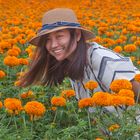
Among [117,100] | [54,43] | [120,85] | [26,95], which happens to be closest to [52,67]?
[26,95]

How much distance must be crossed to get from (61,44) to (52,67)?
43 centimetres

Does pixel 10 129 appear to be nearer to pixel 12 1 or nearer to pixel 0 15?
pixel 0 15

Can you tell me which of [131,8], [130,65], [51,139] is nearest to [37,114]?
[51,139]

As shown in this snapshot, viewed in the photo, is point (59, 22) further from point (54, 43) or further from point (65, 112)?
point (65, 112)

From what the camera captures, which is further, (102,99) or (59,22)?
(59,22)

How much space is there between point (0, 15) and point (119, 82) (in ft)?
26.6

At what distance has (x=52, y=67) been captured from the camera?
439cm

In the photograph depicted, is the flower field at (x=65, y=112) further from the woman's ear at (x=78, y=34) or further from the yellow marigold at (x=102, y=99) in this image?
the woman's ear at (x=78, y=34)

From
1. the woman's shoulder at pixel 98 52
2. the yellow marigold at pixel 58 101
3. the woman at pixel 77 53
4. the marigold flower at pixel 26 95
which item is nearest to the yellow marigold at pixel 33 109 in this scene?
the yellow marigold at pixel 58 101

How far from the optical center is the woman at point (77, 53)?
3887 mm

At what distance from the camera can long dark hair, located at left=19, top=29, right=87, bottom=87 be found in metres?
4.05

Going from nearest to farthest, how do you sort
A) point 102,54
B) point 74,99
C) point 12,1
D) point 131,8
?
point 102,54 < point 74,99 < point 131,8 < point 12,1

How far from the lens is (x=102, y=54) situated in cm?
402

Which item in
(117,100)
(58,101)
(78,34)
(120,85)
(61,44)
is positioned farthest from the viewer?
(78,34)
